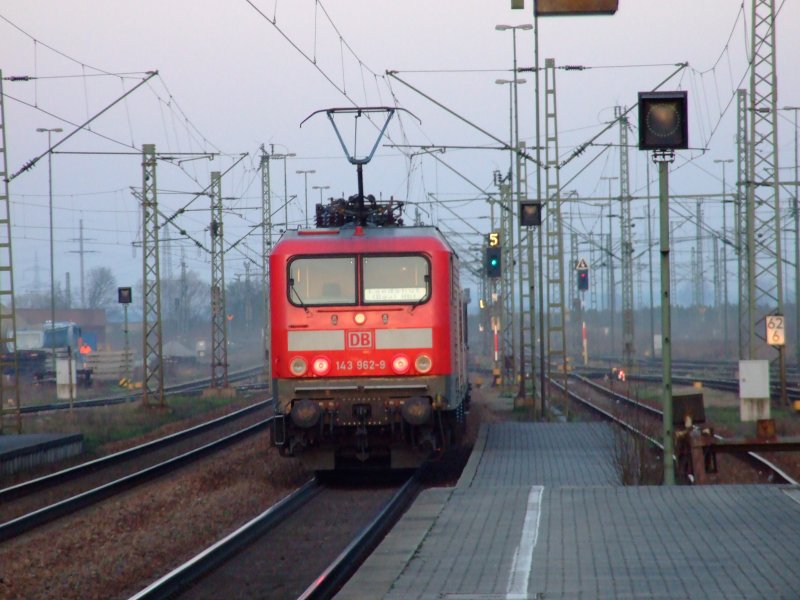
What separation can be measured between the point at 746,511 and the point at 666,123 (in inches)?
163

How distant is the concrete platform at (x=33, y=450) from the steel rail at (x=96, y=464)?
68 centimetres

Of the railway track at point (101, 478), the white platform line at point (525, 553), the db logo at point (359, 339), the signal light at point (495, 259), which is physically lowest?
the railway track at point (101, 478)

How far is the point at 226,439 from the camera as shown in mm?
24703

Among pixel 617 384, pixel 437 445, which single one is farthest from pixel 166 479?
pixel 617 384

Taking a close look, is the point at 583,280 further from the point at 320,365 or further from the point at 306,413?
the point at 306,413

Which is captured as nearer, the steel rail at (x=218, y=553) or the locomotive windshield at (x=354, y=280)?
the steel rail at (x=218, y=553)

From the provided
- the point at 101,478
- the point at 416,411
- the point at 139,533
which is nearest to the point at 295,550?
the point at 139,533

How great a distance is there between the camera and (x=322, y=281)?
16.2m

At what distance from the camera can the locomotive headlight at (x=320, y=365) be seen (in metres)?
16.0

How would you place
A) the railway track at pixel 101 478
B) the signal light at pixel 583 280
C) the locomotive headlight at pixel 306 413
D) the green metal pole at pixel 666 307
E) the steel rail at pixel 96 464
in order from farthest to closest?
1. the signal light at pixel 583 280
2. the steel rail at pixel 96 464
3. the locomotive headlight at pixel 306 413
4. the railway track at pixel 101 478
5. the green metal pole at pixel 666 307

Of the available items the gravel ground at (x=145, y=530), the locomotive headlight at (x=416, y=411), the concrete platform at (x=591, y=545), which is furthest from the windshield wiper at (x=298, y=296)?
the concrete platform at (x=591, y=545)

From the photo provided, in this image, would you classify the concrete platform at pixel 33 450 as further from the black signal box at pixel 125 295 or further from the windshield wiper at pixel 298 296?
the black signal box at pixel 125 295

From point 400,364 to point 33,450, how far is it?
7726 millimetres

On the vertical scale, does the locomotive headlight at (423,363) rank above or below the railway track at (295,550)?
above
